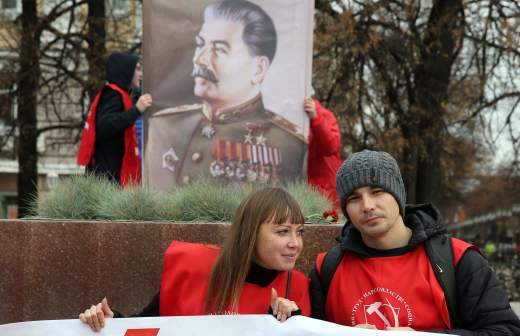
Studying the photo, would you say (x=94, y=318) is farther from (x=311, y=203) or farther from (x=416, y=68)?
(x=416, y=68)

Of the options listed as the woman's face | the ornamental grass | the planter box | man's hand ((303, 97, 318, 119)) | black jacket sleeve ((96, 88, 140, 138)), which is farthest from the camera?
man's hand ((303, 97, 318, 119))

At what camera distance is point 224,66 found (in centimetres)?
573

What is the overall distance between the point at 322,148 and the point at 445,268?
3.19m

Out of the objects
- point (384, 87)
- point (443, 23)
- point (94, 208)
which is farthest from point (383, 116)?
point (94, 208)

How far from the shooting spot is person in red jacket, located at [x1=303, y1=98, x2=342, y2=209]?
5.65m

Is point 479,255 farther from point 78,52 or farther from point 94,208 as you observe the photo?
point 78,52

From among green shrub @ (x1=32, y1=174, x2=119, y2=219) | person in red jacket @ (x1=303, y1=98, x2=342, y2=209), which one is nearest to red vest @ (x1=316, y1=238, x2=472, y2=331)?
green shrub @ (x1=32, y1=174, x2=119, y2=219)

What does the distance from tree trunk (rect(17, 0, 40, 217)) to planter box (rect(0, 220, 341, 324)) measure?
8.65 metres

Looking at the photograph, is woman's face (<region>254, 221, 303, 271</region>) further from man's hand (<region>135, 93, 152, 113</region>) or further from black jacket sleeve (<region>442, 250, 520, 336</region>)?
man's hand (<region>135, 93, 152, 113</region>)

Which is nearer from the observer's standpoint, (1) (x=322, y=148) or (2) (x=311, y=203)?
(2) (x=311, y=203)

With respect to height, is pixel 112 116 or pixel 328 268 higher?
pixel 112 116

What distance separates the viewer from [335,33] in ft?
39.8

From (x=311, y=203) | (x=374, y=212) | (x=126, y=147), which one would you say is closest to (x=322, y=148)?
(x=311, y=203)

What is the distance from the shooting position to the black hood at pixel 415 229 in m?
2.74
